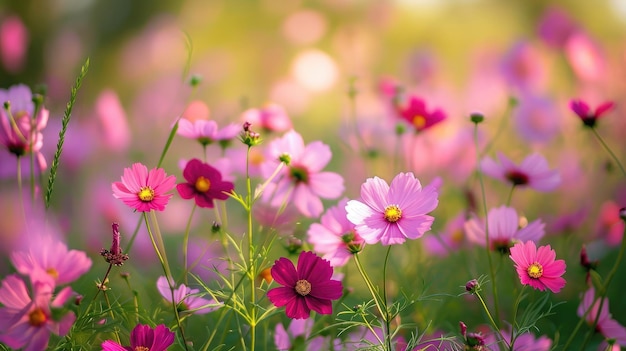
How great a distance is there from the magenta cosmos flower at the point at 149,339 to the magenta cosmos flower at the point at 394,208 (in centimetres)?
21

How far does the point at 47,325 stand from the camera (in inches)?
24.1

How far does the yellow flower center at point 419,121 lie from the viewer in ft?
3.24

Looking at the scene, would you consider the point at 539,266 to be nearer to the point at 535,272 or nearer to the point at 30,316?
the point at 535,272

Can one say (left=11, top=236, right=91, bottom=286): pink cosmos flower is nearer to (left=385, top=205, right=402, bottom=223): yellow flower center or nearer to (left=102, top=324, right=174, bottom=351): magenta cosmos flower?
(left=102, top=324, right=174, bottom=351): magenta cosmos flower

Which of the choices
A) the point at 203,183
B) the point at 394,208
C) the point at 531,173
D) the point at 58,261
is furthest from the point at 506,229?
the point at 58,261

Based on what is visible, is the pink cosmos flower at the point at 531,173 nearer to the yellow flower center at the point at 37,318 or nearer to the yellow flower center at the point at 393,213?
the yellow flower center at the point at 393,213

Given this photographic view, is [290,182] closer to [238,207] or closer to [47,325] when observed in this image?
[47,325]

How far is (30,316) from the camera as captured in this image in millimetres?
619

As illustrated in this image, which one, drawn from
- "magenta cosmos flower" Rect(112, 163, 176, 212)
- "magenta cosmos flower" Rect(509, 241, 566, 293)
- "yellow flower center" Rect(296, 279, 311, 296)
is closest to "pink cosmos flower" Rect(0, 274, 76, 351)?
"magenta cosmos flower" Rect(112, 163, 176, 212)

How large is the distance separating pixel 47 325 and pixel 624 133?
1739mm

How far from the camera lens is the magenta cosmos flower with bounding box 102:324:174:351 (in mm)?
612

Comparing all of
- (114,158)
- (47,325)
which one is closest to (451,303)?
(47,325)

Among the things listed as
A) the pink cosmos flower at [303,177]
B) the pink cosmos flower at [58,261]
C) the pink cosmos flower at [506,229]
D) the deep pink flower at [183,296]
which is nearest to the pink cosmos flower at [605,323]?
the pink cosmos flower at [506,229]

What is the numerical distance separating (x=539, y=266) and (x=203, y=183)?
1.17 feet
